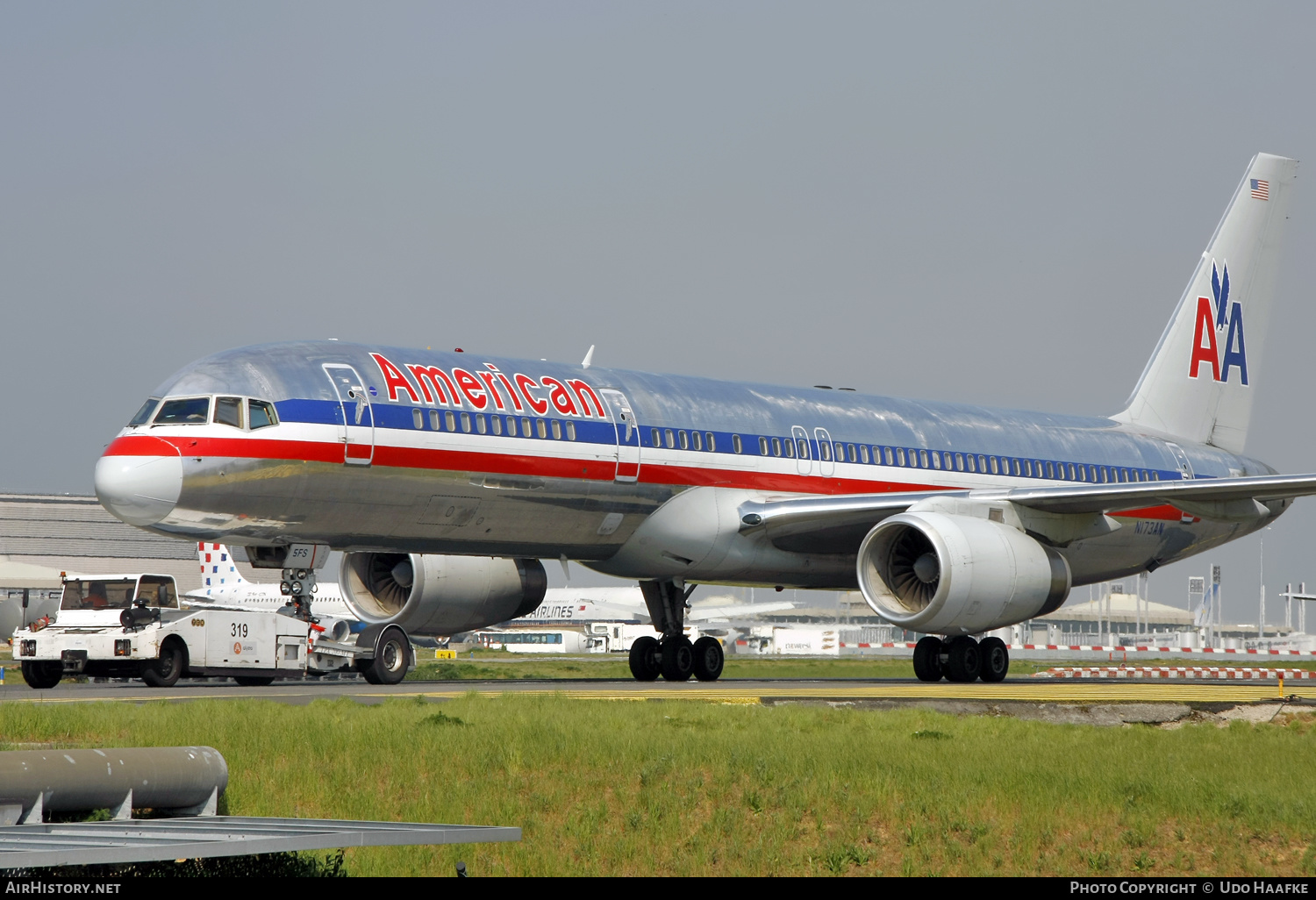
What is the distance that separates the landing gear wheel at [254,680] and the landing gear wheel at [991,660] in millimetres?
10666

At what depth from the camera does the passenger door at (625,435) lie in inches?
891

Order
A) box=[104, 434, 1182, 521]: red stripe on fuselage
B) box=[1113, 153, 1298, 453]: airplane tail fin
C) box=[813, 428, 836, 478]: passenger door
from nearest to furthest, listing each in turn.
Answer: box=[104, 434, 1182, 521]: red stripe on fuselage
box=[813, 428, 836, 478]: passenger door
box=[1113, 153, 1298, 453]: airplane tail fin

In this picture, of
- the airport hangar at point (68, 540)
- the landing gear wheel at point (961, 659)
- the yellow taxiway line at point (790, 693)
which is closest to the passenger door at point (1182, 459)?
the yellow taxiway line at point (790, 693)

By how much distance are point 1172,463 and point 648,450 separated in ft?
41.8

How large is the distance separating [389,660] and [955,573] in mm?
7945

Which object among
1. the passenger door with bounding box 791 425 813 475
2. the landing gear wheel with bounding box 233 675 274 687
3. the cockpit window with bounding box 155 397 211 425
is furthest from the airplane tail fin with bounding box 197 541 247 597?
the cockpit window with bounding box 155 397 211 425

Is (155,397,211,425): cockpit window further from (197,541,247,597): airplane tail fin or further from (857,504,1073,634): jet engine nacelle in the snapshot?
(197,541,247,597): airplane tail fin

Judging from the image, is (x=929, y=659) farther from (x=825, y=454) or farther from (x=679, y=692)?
(x=679, y=692)

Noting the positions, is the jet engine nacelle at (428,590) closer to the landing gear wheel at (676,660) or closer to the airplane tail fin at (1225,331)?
the landing gear wheel at (676,660)

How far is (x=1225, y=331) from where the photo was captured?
33031 millimetres

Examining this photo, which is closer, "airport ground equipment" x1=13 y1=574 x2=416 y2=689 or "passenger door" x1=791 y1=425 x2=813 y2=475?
"airport ground equipment" x1=13 y1=574 x2=416 y2=689

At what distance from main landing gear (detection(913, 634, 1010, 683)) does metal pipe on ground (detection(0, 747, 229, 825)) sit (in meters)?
16.6

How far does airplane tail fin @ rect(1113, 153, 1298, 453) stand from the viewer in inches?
1267

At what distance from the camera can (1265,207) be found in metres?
33.4
